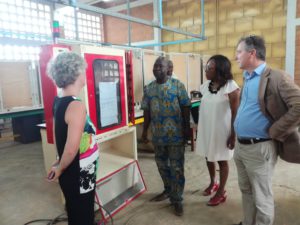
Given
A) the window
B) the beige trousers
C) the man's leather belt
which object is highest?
the window

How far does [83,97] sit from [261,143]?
1336 mm

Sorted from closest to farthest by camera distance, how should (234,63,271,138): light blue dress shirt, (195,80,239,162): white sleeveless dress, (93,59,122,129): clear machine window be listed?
(234,63,271,138): light blue dress shirt, (93,59,122,129): clear machine window, (195,80,239,162): white sleeveless dress

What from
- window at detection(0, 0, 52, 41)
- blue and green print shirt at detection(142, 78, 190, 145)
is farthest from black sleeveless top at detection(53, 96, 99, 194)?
window at detection(0, 0, 52, 41)

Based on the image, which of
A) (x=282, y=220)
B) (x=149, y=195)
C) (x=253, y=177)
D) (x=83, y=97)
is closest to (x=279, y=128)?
(x=253, y=177)

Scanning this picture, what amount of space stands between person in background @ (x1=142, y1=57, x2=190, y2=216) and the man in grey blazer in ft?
1.89

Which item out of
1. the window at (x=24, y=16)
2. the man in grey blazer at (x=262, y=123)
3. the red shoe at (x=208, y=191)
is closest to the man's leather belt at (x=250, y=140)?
the man in grey blazer at (x=262, y=123)

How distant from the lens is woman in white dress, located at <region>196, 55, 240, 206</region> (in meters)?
2.09

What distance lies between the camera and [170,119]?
6.91 ft

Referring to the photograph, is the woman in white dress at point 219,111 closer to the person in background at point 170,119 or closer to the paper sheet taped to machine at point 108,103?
the person in background at point 170,119

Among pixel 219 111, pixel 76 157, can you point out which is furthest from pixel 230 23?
pixel 76 157

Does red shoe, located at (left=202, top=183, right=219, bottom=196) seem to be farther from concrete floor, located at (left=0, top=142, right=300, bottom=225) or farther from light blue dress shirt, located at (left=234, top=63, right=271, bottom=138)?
light blue dress shirt, located at (left=234, top=63, right=271, bottom=138)

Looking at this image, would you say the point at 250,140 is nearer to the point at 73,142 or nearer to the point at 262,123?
the point at 262,123

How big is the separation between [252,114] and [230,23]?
16.3ft

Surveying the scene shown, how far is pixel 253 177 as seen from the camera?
1.58 m
